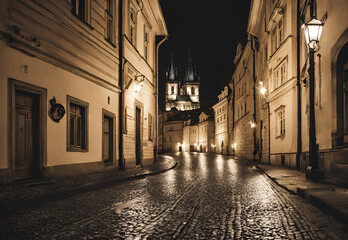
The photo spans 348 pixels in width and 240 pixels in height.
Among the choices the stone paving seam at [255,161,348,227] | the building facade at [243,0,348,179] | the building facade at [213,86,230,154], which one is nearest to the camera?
the stone paving seam at [255,161,348,227]

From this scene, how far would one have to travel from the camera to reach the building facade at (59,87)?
7590 mm

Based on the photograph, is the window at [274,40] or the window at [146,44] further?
the window at [274,40]

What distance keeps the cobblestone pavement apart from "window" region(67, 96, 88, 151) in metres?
3.81

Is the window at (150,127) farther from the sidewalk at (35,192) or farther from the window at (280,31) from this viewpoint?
the sidewalk at (35,192)

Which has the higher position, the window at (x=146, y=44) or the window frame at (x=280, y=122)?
the window at (x=146, y=44)

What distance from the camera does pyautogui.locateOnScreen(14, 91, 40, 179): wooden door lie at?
320 inches

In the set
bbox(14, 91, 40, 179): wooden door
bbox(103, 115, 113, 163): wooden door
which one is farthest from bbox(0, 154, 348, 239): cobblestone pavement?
bbox(103, 115, 113, 163): wooden door

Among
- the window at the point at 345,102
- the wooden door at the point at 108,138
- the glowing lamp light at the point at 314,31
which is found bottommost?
the wooden door at the point at 108,138

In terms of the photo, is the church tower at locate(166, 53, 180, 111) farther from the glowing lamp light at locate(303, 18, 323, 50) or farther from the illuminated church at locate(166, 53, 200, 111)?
the glowing lamp light at locate(303, 18, 323, 50)

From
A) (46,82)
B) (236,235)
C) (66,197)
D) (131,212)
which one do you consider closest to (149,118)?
(46,82)

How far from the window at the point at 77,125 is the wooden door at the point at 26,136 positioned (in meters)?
1.48

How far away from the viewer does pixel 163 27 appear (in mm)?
23875

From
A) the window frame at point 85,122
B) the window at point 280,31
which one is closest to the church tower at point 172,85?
the window at point 280,31

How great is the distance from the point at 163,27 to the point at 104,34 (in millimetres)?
11322
